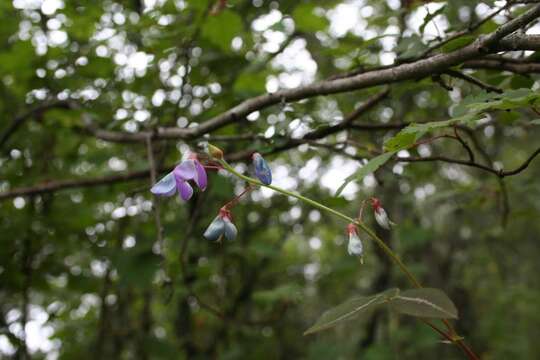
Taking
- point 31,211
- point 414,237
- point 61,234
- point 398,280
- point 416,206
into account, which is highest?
point 31,211

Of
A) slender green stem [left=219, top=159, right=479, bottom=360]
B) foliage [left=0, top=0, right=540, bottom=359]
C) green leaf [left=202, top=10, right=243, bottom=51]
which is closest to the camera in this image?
slender green stem [left=219, top=159, right=479, bottom=360]

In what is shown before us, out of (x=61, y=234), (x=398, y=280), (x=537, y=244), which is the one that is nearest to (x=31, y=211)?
(x=61, y=234)

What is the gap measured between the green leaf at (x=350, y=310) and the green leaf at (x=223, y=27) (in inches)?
54.1

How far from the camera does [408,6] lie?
186cm

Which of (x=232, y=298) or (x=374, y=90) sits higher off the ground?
(x=374, y=90)

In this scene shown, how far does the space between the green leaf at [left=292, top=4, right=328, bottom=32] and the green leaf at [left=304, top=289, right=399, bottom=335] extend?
4.66ft

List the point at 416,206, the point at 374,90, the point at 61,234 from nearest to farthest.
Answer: the point at 374,90 < the point at 61,234 < the point at 416,206

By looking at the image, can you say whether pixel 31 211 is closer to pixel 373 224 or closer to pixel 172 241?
pixel 172 241

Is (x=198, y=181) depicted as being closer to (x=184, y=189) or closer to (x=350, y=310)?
(x=184, y=189)

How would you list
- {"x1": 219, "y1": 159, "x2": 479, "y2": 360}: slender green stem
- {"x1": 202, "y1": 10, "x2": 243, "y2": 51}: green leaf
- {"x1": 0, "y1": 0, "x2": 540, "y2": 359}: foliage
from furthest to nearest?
{"x1": 202, "y1": 10, "x2": 243, "y2": 51}: green leaf
{"x1": 0, "y1": 0, "x2": 540, "y2": 359}: foliage
{"x1": 219, "y1": 159, "x2": 479, "y2": 360}: slender green stem

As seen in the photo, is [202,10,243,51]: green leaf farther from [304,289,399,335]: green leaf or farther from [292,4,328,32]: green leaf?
[304,289,399,335]: green leaf

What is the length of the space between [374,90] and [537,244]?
7.47m

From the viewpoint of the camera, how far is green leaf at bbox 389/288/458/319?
1.06 meters

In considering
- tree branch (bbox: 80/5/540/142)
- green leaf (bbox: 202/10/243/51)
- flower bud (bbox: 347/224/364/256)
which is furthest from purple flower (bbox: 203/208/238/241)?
green leaf (bbox: 202/10/243/51)
